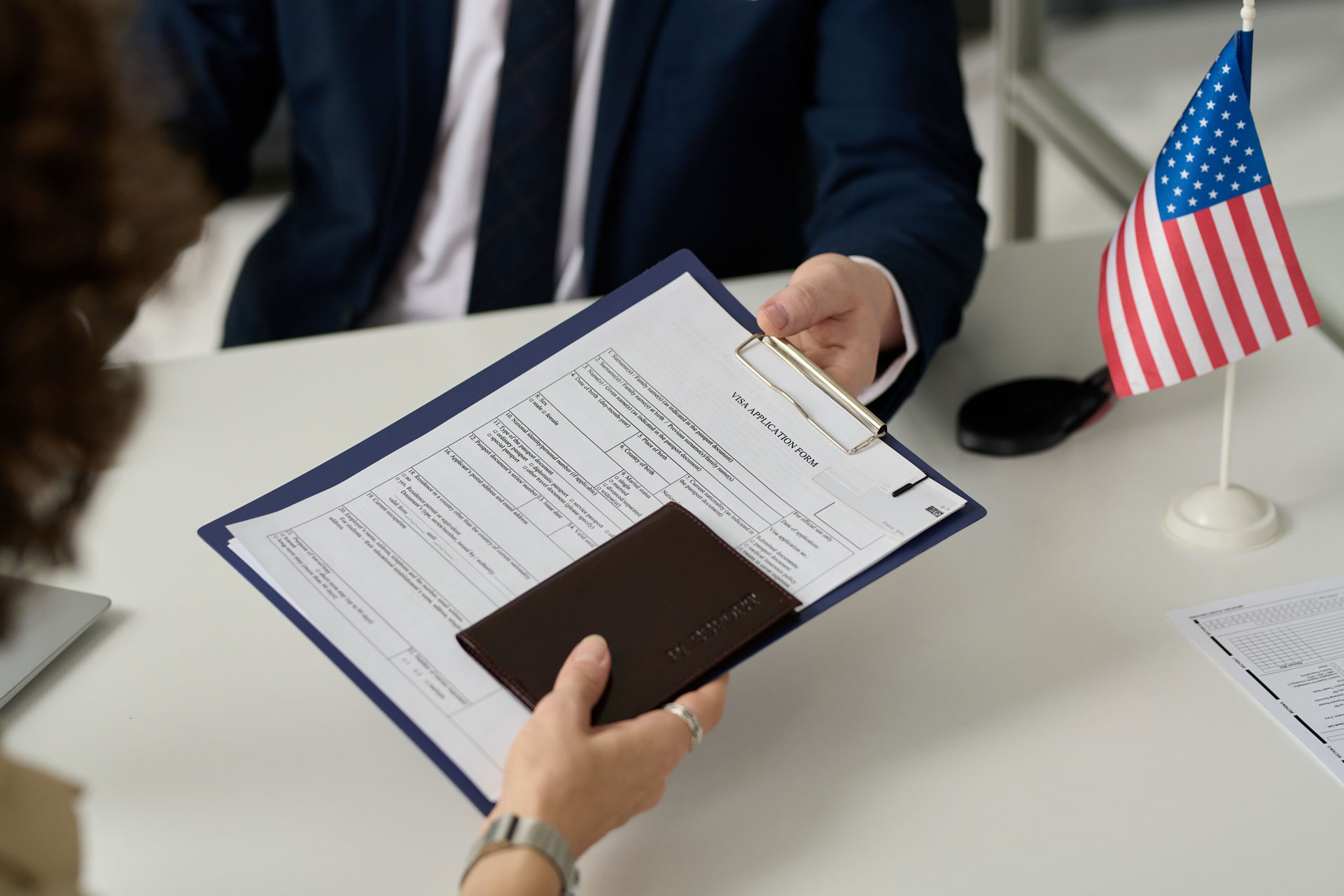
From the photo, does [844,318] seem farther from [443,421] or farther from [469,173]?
[469,173]

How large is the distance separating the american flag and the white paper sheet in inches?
6.6

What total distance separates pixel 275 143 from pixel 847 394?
9.16 feet

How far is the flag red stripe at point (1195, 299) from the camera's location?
30.9 inches

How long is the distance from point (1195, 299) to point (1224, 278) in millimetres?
23

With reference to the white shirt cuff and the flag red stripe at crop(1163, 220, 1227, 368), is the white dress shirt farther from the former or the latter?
the flag red stripe at crop(1163, 220, 1227, 368)

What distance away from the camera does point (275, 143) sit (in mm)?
3143

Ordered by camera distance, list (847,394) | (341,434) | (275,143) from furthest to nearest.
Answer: (275,143) < (341,434) < (847,394)

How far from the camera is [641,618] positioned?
676mm

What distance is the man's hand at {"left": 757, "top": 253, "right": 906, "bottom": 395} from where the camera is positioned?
90cm

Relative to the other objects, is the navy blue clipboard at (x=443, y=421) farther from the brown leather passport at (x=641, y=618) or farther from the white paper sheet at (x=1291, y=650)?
the white paper sheet at (x=1291, y=650)

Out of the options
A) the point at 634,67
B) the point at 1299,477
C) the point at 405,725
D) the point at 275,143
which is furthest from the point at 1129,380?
the point at 275,143

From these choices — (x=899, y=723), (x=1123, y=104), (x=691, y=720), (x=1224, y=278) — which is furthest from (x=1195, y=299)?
(x=1123, y=104)

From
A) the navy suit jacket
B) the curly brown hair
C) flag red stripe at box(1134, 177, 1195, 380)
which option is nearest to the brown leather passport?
the curly brown hair

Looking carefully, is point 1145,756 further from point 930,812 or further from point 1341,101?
point 1341,101
